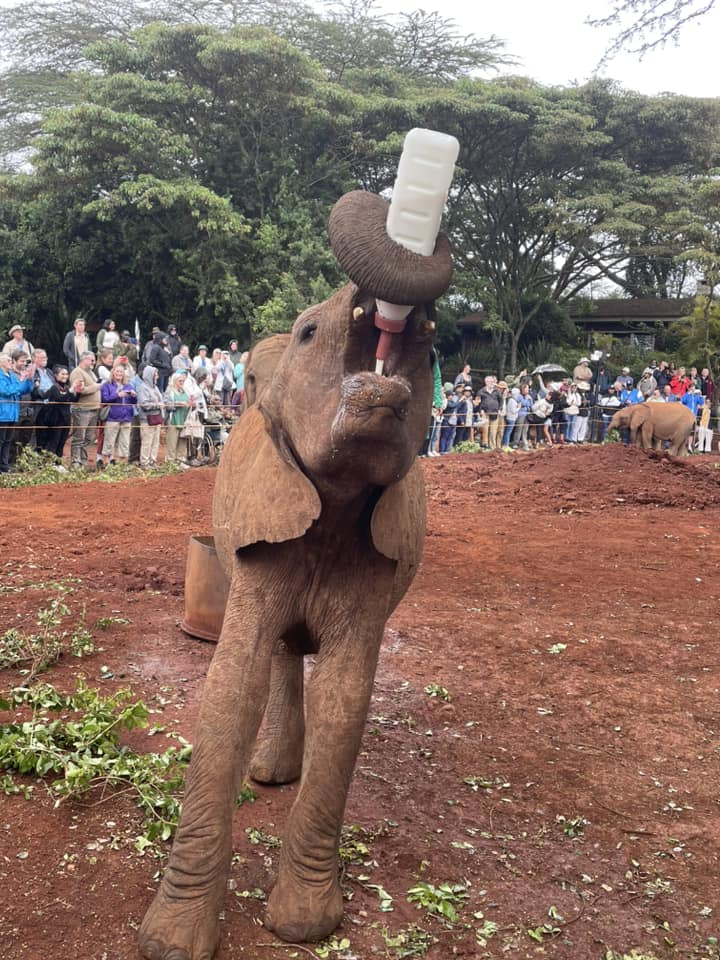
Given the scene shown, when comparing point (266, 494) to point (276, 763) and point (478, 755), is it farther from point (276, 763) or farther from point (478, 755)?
point (478, 755)

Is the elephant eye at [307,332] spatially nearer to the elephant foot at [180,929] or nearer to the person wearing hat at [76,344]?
the elephant foot at [180,929]

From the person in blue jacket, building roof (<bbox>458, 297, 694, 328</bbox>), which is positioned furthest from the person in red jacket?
the person in blue jacket

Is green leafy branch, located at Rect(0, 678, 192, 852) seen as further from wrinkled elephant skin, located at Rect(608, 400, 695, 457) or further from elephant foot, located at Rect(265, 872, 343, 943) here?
wrinkled elephant skin, located at Rect(608, 400, 695, 457)

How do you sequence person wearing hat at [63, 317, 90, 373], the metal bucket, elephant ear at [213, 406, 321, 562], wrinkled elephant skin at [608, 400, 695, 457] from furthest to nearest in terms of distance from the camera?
wrinkled elephant skin at [608, 400, 695, 457], person wearing hat at [63, 317, 90, 373], the metal bucket, elephant ear at [213, 406, 321, 562]

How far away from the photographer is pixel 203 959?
9.11ft

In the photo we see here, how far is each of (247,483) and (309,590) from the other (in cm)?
43

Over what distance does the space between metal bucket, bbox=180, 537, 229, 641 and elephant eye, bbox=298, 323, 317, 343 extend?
9.22ft

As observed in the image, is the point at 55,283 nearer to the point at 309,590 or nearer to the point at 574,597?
the point at 574,597

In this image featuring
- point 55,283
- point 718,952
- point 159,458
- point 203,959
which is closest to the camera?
point 203,959

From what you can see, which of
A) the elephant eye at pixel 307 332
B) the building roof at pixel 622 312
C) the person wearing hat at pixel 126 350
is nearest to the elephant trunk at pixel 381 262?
the elephant eye at pixel 307 332

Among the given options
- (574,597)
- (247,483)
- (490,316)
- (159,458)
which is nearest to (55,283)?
(159,458)

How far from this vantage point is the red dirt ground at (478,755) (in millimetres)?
3191

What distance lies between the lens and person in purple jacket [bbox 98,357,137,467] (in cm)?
1372

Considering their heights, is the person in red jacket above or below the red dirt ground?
above
